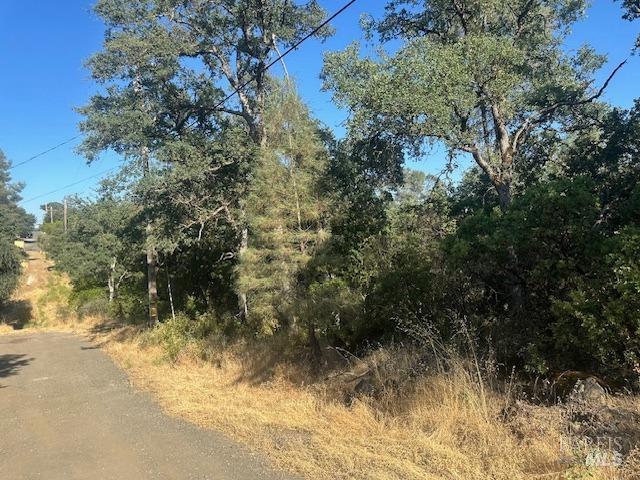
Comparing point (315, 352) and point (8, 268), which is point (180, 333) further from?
point (8, 268)

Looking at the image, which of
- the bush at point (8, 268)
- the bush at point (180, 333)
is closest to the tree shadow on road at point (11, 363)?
the bush at point (180, 333)

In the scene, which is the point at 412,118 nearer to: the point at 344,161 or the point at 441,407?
the point at 344,161

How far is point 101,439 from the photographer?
6926 mm

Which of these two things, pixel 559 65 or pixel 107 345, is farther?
pixel 107 345

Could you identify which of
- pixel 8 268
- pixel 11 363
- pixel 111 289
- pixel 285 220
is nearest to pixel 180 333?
pixel 11 363

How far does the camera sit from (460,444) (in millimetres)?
5105

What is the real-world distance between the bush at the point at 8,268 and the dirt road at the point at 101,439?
83.6ft

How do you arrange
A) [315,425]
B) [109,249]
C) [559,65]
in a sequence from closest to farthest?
[315,425] → [559,65] → [109,249]

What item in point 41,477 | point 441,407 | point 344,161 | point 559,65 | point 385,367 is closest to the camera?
point 41,477

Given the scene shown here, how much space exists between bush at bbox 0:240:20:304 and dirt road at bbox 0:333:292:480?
25.5 meters

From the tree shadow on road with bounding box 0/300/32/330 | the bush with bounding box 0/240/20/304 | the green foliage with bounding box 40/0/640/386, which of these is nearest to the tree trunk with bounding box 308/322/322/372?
the green foliage with bounding box 40/0/640/386

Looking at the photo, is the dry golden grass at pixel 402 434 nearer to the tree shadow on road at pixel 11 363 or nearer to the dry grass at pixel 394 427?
the dry grass at pixel 394 427

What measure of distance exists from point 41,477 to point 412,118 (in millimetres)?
9358

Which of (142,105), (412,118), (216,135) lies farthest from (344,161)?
(142,105)
